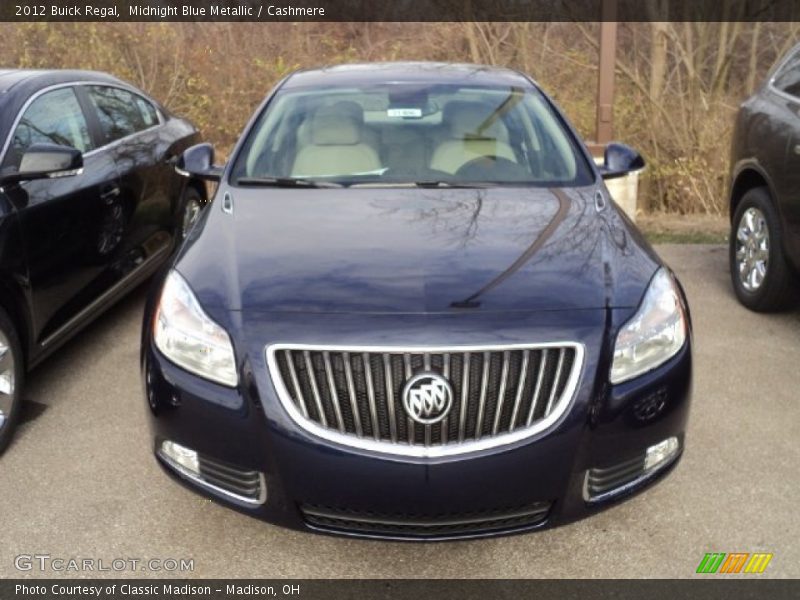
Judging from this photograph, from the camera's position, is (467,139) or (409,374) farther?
(467,139)

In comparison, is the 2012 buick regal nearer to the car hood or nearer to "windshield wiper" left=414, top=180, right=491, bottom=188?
the car hood

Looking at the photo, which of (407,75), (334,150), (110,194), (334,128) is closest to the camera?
(334,150)

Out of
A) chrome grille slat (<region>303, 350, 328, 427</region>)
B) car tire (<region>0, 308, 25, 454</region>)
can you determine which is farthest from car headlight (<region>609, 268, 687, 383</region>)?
car tire (<region>0, 308, 25, 454</region>)

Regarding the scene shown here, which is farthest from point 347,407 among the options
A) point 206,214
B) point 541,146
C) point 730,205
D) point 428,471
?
point 730,205

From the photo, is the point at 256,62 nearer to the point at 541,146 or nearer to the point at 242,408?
the point at 541,146

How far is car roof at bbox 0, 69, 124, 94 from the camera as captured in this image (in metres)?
4.23

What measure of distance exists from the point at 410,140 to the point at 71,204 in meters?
1.72

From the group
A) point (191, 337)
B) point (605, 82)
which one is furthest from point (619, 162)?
point (605, 82)

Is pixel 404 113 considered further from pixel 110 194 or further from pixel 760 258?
pixel 760 258

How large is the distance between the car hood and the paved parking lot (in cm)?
90

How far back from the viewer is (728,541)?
9.74 feet

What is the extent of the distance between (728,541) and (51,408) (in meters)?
3.04

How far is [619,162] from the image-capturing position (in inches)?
163
